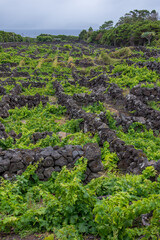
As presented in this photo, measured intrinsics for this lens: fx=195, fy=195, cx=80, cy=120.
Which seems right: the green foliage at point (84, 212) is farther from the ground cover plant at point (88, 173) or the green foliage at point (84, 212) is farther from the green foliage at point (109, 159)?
the green foliage at point (109, 159)

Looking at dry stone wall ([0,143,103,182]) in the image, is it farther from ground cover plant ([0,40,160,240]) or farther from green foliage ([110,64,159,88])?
green foliage ([110,64,159,88])

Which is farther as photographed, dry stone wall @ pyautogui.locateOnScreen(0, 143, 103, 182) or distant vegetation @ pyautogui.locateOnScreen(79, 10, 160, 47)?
distant vegetation @ pyautogui.locateOnScreen(79, 10, 160, 47)

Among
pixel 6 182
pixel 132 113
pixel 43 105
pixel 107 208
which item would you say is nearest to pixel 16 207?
pixel 6 182

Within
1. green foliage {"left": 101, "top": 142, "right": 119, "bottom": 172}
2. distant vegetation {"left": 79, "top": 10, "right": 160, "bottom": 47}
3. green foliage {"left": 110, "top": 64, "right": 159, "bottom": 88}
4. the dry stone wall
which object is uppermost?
distant vegetation {"left": 79, "top": 10, "right": 160, "bottom": 47}

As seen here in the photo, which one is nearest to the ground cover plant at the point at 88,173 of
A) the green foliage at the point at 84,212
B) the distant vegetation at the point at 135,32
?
the green foliage at the point at 84,212

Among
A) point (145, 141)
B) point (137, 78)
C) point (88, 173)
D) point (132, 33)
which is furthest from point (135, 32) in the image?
point (88, 173)

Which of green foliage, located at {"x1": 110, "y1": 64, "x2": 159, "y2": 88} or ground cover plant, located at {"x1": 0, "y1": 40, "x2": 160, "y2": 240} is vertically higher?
green foliage, located at {"x1": 110, "y1": 64, "x2": 159, "y2": 88}

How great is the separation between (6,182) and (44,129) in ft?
20.6

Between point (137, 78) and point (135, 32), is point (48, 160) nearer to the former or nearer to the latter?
point (137, 78)

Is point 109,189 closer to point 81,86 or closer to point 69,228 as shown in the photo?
point 69,228

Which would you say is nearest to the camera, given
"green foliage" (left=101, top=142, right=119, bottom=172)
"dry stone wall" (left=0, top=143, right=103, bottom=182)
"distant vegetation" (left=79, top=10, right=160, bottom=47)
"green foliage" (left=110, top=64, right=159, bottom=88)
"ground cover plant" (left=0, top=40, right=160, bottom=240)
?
"ground cover plant" (left=0, top=40, right=160, bottom=240)

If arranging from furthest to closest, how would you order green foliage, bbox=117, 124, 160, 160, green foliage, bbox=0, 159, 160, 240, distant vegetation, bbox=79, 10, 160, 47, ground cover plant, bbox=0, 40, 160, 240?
distant vegetation, bbox=79, 10, 160, 47, green foliage, bbox=117, 124, 160, 160, ground cover plant, bbox=0, 40, 160, 240, green foliage, bbox=0, 159, 160, 240

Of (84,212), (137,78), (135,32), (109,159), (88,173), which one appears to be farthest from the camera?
(135,32)

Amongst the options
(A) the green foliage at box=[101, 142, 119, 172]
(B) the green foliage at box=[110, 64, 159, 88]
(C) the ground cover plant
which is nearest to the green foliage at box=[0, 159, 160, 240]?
(C) the ground cover plant
